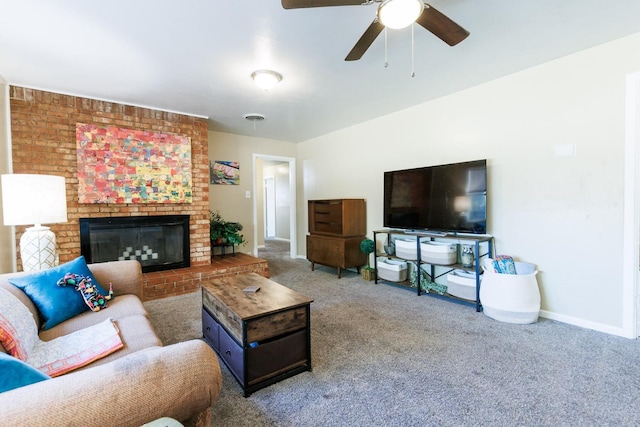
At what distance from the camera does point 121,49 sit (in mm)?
2383

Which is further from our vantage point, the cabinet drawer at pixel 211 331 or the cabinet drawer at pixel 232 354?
the cabinet drawer at pixel 211 331

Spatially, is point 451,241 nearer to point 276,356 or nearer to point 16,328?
point 276,356

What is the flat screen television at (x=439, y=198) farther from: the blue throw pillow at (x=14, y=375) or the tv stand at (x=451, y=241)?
the blue throw pillow at (x=14, y=375)

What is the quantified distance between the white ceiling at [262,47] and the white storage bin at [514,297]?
1988 millimetres

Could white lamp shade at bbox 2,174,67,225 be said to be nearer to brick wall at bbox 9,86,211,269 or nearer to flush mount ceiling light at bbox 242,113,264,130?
brick wall at bbox 9,86,211,269

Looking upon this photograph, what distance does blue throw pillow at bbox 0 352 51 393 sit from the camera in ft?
2.50

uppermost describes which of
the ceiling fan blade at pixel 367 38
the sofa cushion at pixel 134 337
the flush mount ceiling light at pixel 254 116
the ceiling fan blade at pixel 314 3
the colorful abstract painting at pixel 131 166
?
the flush mount ceiling light at pixel 254 116

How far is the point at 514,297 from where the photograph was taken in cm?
263

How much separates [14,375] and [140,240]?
11.0 feet

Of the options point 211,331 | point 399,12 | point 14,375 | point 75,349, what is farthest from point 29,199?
point 399,12

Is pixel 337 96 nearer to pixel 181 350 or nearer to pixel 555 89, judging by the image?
pixel 555 89

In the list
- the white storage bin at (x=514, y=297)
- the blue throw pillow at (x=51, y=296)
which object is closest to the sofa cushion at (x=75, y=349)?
the blue throw pillow at (x=51, y=296)

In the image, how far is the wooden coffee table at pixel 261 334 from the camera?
1.74 metres

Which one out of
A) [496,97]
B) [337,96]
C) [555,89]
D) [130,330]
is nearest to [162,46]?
[337,96]
